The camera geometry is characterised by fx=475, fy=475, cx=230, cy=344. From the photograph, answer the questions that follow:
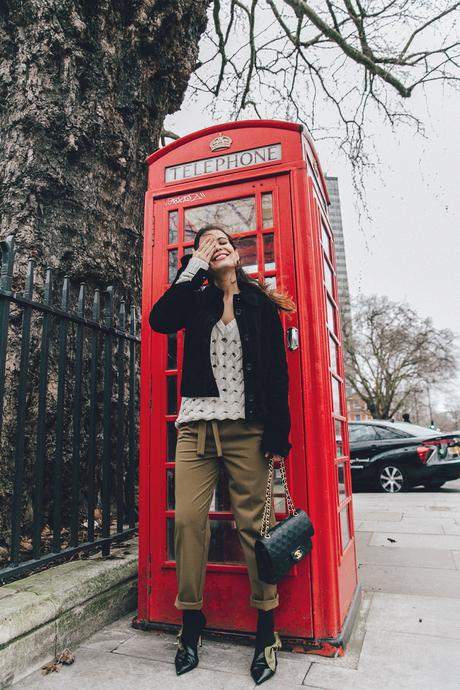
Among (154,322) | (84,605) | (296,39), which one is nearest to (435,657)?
(84,605)

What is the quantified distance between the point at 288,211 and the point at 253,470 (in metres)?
1.42

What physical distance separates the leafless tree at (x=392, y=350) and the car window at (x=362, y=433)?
21.5m

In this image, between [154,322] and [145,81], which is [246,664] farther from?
[145,81]

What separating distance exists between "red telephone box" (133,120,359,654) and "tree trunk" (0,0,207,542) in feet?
3.18

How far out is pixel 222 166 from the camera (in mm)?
2855

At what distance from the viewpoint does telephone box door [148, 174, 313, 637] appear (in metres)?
2.45

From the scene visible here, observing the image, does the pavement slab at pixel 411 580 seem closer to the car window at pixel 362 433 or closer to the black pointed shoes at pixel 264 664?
the black pointed shoes at pixel 264 664

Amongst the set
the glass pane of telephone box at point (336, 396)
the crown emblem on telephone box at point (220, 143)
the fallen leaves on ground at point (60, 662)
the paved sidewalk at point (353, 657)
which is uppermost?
the crown emblem on telephone box at point (220, 143)

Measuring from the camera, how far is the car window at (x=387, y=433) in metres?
8.96

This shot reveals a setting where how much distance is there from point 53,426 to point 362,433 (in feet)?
23.7

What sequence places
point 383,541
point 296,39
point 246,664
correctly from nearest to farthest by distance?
point 246,664 → point 383,541 → point 296,39

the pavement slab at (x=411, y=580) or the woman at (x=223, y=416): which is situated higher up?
the woman at (x=223, y=416)

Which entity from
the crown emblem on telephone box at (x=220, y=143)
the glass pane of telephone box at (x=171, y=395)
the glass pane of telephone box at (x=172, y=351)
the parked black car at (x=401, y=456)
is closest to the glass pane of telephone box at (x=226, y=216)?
the crown emblem on telephone box at (x=220, y=143)

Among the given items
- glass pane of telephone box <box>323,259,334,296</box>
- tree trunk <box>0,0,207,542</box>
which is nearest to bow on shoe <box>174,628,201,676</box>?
tree trunk <box>0,0,207,542</box>
